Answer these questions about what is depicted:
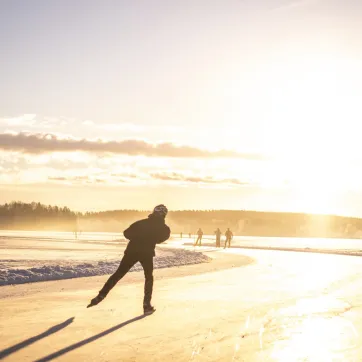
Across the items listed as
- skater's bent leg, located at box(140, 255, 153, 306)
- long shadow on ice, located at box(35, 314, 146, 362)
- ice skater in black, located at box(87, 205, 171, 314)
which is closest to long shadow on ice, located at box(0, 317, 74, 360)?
long shadow on ice, located at box(35, 314, 146, 362)

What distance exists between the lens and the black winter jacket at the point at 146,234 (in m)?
9.04

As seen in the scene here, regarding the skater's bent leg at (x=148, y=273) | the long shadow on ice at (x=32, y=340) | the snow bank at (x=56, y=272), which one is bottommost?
the snow bank at (x=56, y=272)

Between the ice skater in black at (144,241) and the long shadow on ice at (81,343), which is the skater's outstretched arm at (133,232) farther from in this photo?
the long shadow on ice at (81,343)

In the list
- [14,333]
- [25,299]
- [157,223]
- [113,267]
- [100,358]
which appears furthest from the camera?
[113,267]

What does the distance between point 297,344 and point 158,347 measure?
1680 millimetres

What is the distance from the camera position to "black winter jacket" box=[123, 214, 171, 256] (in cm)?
904

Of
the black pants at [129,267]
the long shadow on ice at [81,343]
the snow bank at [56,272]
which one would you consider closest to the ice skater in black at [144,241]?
the black pants at [129,267]

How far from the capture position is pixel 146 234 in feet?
29.8

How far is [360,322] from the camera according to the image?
8492mm

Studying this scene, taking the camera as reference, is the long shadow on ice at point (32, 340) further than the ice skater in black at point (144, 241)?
No

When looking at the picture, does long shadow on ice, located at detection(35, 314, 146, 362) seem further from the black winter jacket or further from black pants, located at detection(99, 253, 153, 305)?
the black winter jacket

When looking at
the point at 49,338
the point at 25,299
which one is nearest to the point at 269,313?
the point at 49,338

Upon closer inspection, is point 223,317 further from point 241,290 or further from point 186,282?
point 186,282

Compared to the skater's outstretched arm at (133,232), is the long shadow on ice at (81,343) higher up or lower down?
lower down
